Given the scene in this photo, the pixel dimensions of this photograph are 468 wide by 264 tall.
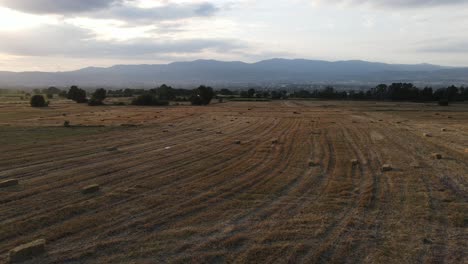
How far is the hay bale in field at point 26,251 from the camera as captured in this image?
7984 millimetres

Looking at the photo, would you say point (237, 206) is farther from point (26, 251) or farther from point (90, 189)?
point (26, 251)

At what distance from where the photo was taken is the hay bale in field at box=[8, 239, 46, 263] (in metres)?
7.98

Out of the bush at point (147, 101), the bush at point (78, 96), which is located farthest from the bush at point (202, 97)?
the bush at point (78, 96)

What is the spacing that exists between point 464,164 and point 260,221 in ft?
41.6

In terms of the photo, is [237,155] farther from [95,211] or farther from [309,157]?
[95,211]

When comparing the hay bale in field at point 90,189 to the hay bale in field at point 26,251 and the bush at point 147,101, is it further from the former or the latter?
the bush at point 147,101

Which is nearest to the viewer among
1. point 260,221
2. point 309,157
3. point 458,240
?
point 458,240

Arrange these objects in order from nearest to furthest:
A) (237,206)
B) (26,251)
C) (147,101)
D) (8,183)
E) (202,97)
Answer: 1. (26,251)
2. (237,206)
3. (8,183)
4. (147,101)
5. (202,97)

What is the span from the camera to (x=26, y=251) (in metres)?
8.15

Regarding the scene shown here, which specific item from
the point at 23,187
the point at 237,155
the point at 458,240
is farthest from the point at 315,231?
the point at 237,155

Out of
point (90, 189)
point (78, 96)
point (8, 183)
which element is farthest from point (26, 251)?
point (78, 96)

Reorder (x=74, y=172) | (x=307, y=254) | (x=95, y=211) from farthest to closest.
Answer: (x=74, y=172)
(x=95, y=211)
(x=307, y=254)

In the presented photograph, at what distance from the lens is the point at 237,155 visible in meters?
21.2

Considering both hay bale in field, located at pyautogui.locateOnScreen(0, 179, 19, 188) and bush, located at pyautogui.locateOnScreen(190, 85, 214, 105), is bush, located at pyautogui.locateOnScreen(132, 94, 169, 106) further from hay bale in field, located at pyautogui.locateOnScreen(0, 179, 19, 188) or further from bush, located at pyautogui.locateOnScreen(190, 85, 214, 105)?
hay bale in field, located at pyautogui.locateOnScreen(0, 179, 19, 188)
